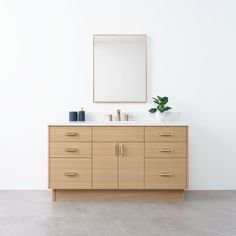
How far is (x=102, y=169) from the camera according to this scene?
359 cm

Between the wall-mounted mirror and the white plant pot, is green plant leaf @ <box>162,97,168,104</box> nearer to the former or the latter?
the white plant pot

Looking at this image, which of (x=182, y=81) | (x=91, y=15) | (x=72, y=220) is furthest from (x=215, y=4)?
(x=72, y=220)

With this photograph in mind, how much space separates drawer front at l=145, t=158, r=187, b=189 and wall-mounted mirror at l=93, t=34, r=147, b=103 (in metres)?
0.90

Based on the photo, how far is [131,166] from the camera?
3.60 meters

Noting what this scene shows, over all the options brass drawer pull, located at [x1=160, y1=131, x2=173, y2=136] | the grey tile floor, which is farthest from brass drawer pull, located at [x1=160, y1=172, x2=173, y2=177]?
brass drawer pull, located at [x1=160, y1=131, x2=173, y2=136]

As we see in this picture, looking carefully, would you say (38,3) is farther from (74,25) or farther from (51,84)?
(51,84)

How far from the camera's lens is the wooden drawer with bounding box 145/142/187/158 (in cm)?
358

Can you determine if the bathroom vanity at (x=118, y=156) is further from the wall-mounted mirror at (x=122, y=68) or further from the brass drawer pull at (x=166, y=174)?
the wall-mounted mirror at (x=122, y=68)

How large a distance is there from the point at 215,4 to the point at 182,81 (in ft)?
3.41

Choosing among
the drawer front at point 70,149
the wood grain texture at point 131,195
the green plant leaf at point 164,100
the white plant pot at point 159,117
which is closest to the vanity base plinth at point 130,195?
the wood grain texture at point 131,195

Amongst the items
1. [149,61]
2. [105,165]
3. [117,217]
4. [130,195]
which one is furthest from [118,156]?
[149,61]

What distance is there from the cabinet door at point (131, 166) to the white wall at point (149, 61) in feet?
2.32

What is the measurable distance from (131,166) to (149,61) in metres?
1.36

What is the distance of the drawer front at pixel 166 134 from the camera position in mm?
3582
